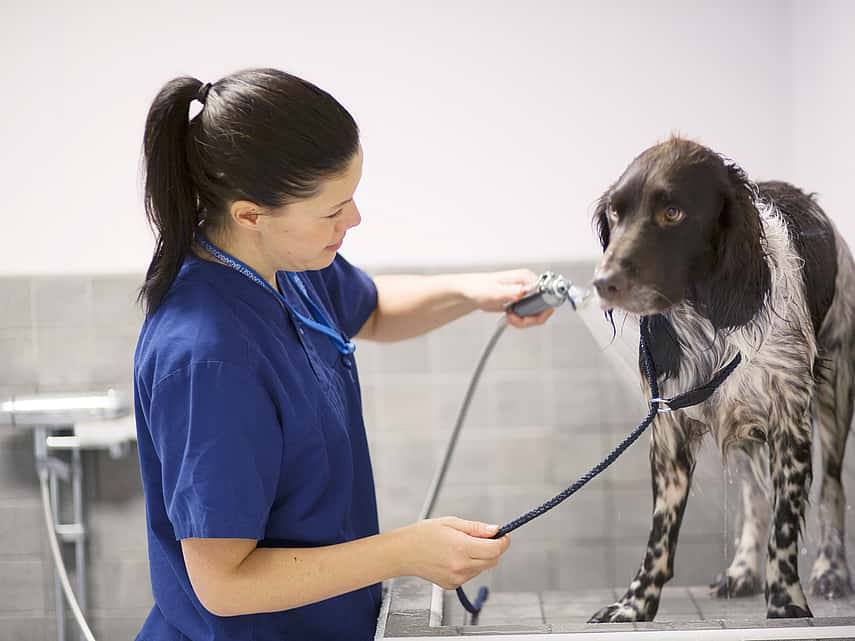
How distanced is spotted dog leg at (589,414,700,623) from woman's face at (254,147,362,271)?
411mm

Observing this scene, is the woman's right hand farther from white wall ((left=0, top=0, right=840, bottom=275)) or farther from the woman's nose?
white wall ((left=0, top=0, right=840, bottom=275))

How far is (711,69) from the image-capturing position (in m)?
1.31

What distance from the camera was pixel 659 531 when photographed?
1.04 meters

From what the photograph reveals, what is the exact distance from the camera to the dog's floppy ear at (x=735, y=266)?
904 millimetres

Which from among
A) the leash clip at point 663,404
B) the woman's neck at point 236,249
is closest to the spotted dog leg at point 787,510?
the leash clip at point 663,404

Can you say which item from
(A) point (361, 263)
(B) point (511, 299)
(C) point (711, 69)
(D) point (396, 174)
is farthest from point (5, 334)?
(C) point (711, 69)

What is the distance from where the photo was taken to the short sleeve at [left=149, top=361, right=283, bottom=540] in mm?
870

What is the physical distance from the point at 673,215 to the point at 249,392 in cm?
46

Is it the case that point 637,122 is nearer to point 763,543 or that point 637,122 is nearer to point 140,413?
point 763,543

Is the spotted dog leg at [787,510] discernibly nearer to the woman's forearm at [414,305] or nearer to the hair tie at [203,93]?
the woman's forearm at [414,305]

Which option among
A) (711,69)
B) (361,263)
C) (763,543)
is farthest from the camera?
(361,263)

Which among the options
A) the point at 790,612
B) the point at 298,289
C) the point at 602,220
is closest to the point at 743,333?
the point at 602,220

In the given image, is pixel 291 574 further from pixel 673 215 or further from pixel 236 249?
pixel 673 215

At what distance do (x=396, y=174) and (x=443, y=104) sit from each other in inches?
6.1
